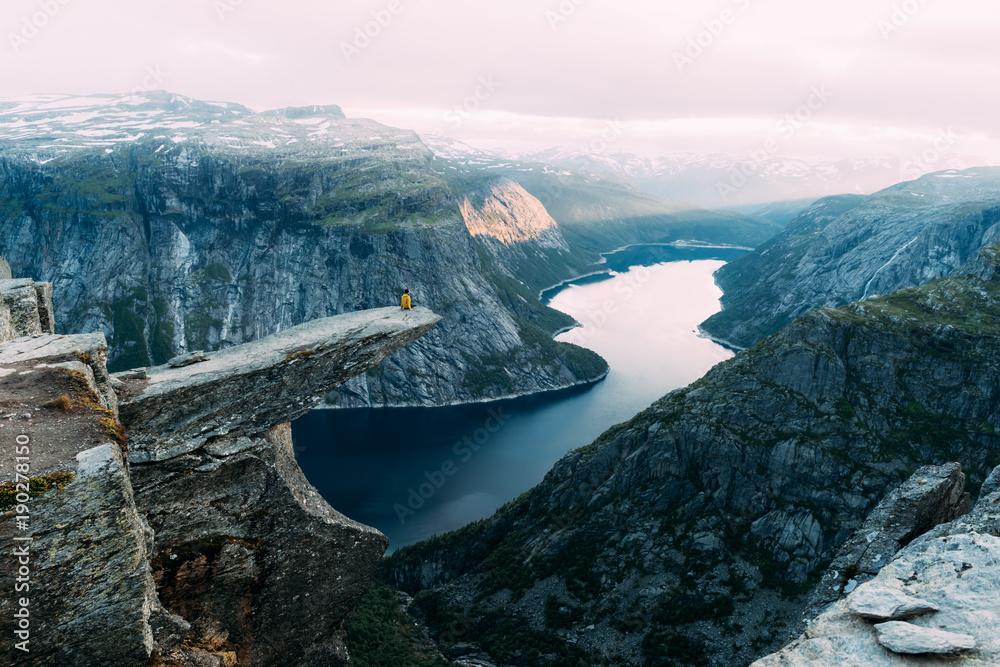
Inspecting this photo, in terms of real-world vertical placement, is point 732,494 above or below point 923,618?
below

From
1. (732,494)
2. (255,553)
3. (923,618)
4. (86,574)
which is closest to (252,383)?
(255,553)

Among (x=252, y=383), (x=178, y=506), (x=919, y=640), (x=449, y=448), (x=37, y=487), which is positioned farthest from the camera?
(x=449, y=448)

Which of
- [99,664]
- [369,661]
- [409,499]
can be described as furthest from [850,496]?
[409,499]

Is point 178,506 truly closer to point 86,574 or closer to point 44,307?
point 86,574

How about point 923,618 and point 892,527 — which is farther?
point 892,527

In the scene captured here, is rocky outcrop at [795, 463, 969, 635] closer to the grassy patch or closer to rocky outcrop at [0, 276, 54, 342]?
the grassy patch

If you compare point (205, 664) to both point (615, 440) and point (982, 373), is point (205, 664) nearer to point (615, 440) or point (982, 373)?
point (615, 440)
